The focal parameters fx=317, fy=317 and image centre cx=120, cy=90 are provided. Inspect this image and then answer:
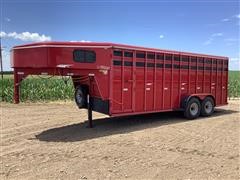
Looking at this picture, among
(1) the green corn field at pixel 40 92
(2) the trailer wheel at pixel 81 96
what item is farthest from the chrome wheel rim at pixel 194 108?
(1) the green corn field at pixel 40 92

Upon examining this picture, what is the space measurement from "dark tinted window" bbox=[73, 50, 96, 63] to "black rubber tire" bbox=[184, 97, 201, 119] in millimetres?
4495

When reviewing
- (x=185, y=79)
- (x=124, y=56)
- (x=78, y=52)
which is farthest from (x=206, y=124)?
(x=78, y=52)

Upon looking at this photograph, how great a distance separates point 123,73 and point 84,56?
55.7 inches

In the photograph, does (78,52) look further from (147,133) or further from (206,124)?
(206,124)

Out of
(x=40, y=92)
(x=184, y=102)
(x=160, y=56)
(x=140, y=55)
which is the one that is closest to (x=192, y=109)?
(x=184, y=102)

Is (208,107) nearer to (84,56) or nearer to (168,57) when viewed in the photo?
(168,57)

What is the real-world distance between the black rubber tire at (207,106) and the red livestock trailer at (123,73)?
0.04m

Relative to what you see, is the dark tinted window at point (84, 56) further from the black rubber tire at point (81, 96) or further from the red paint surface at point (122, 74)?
the black rubber tire at point (81, 96)

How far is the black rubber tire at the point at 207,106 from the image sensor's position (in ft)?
42.5

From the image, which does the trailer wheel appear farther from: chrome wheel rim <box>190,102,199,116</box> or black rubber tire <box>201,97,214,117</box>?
black rubber tire <box>201,97,214,117</box>

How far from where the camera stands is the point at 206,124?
11.2 meters

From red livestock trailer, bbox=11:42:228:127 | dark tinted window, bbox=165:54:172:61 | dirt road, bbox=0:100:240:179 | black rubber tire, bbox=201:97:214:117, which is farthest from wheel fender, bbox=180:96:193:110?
dark tinted window, bbox=165:54:172:61

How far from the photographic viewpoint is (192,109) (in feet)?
41.1

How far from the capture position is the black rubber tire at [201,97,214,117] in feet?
42.5
